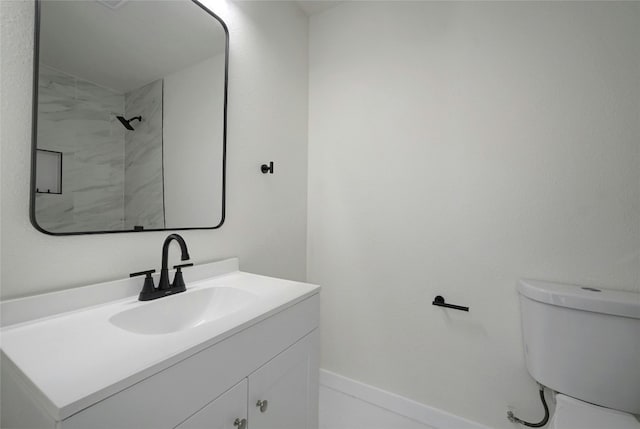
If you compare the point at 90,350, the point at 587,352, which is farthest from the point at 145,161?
the point at 587,352

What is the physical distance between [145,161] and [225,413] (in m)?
0.86

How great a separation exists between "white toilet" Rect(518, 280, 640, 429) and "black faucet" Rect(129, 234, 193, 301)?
1340 millimetres

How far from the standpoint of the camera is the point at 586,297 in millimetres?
949

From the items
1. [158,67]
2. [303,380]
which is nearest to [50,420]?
[303,380]

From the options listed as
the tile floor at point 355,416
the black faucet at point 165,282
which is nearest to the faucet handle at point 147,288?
the black faucet at point 165,282

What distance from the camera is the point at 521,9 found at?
118 centimetres

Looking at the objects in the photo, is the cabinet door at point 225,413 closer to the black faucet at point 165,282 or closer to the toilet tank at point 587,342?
the black faucet at point 165,282

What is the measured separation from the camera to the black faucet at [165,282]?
2.77ft

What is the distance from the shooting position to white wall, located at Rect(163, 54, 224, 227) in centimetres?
103

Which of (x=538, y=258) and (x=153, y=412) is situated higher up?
(x=538, y=258)

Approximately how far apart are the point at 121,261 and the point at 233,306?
398 millimetres

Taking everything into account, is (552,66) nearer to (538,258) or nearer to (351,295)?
(538,258)

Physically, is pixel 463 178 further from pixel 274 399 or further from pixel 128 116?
pixel 128 116

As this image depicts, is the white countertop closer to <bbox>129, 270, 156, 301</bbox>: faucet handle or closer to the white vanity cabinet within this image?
<bbox>129, 270, 156, 301</bbox>: faucet handle
